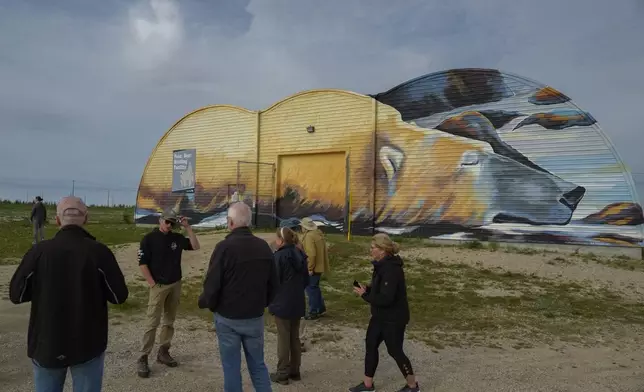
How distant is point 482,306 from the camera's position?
10.2m

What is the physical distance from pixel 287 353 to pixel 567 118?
50.5 ft

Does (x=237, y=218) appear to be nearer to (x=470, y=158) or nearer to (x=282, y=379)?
(x=282, y=379)

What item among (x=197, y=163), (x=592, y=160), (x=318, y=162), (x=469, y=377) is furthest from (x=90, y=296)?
(x=197, y=163)

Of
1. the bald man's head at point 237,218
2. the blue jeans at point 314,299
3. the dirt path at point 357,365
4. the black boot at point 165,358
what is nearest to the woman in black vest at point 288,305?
the dirt path at point 357,365

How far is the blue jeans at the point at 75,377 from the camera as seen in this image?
3.31 meters

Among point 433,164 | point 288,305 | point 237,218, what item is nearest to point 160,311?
point 288,305

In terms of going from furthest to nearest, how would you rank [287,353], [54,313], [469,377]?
[469,377]
[287,353]
[54,313]

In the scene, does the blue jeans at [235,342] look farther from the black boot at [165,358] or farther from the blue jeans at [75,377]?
the black boot at [165,358]

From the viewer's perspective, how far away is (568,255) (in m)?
16.3

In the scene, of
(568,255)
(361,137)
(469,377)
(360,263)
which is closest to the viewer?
(469,377)

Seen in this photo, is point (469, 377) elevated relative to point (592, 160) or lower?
lower

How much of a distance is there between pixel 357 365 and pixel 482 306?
15.8 ft

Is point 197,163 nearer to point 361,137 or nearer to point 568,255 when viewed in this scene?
point 361,137

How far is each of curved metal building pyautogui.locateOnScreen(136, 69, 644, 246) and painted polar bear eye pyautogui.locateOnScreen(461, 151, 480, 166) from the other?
37mm
